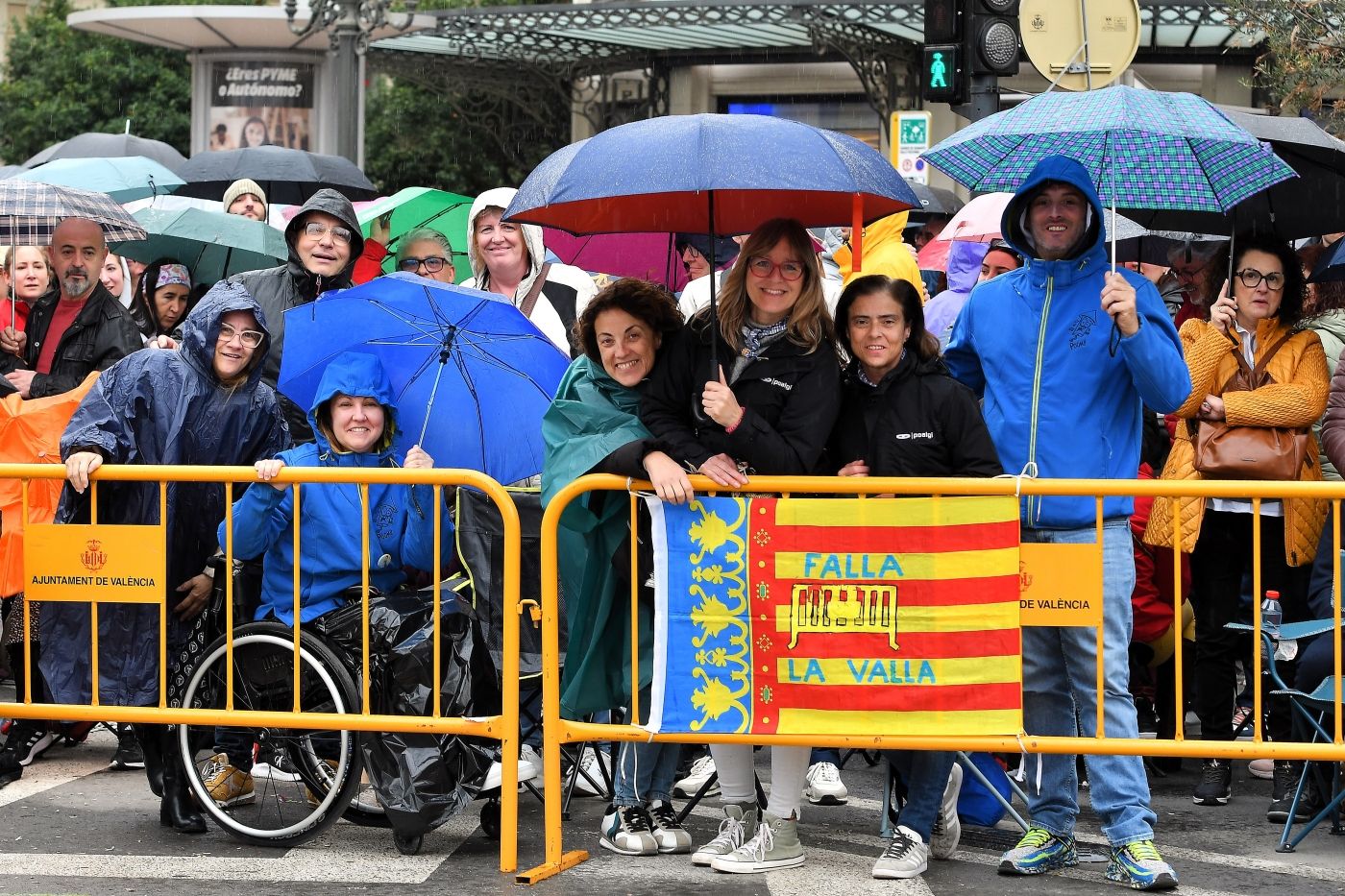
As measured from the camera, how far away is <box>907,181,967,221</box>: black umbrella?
1232 centimetres

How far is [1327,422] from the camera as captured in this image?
292 inches

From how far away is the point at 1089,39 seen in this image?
8992 millimetres

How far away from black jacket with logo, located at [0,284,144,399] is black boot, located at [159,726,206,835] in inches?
94.0

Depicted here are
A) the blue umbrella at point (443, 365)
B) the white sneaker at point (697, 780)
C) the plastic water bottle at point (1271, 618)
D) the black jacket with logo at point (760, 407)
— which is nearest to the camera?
the black jacket with logo at point (760, 407)

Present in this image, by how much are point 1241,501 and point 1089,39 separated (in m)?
2.61

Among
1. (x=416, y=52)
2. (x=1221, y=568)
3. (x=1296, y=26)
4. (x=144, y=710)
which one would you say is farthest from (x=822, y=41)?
(x=144, y=710)

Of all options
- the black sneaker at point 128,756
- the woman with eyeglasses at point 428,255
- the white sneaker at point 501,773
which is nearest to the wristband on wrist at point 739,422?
the white sneaker at point 501,773

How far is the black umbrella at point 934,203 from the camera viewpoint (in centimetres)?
1232

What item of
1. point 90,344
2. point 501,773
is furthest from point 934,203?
point 501,773

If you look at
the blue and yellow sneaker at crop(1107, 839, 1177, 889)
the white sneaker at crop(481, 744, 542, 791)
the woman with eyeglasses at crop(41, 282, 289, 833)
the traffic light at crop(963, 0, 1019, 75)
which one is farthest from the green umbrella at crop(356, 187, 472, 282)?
the blue and yellow sneaker at crop(1107, 839, 1177, 889)

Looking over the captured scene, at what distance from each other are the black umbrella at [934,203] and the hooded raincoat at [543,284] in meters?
2.35

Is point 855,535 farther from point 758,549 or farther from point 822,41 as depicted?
point 822,41

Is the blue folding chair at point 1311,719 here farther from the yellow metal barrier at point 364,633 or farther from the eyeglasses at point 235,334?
the eyeglasses at point 235,334

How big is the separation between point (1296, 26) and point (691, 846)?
7148 millimetres
